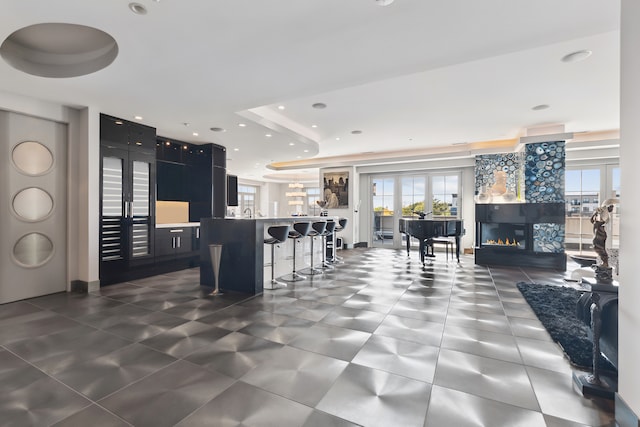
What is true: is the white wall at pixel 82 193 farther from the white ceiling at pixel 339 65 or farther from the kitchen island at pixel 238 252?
the kitchen island at pixel 238 252

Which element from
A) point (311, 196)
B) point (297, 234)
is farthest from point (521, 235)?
point (311, 196)

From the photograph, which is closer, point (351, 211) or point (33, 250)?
point (33, 250)

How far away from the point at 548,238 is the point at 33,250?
9.31m

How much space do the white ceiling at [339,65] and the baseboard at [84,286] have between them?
106 inches

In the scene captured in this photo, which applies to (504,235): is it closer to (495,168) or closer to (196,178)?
(495,168)

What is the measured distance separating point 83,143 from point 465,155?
28.2 feet

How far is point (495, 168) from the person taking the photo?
26.7 ft

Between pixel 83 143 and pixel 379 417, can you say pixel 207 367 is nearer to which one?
pixel 379 417

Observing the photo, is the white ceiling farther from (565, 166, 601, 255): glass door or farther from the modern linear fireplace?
(565, 166, 601, 255): glass door

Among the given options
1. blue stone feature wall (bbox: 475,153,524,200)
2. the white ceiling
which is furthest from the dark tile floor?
blue stone feature wall (bbox: 475,153,524,200)

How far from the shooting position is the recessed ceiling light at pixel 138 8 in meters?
2.31

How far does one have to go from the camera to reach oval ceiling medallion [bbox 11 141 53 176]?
4.15 m

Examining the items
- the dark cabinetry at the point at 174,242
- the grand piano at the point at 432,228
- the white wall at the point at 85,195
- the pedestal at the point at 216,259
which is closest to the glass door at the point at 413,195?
the grand piano at the point at 432,228

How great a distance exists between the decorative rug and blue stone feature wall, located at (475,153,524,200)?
12.3ft
